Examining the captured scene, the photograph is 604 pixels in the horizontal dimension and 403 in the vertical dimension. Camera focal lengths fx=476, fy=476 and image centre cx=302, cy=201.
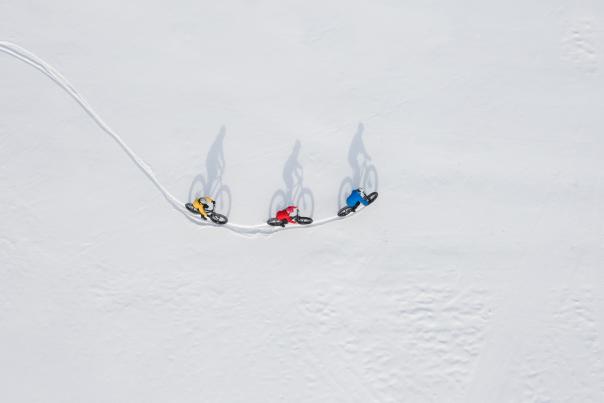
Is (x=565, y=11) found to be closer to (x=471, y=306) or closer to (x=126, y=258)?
(x=471, y=306)

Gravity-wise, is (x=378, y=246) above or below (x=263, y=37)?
below

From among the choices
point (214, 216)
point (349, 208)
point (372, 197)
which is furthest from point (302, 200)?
point (214, 216)

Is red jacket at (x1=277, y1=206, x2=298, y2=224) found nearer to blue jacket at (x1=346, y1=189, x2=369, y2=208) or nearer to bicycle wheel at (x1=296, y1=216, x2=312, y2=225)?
bicycle wheel at (x1=296, y1=216, x2=312, y2=225)

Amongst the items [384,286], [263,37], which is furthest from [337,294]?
[263,37]

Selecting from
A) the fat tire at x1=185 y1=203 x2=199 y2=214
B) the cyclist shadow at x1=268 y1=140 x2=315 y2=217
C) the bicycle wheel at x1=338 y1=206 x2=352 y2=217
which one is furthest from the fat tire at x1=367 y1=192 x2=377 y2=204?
the fat tire at x1=185 y1=203 x2=199 y2=214

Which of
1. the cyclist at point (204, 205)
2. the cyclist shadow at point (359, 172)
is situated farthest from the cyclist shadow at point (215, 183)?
the cyclist shadow at point (359, 172)

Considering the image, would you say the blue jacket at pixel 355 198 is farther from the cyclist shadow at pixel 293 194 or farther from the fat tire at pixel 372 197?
the cyclist shadow at pixel 293 194

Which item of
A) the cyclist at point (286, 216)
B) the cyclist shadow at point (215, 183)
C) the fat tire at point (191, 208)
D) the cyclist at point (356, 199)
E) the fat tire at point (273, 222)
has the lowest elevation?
the fat tire at point (273, 222)
